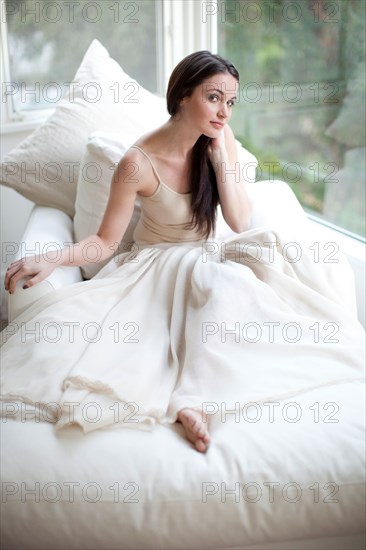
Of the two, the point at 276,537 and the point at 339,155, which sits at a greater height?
the point at 339,155

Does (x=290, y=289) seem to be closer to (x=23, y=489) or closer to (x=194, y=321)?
(x=194, y=321)

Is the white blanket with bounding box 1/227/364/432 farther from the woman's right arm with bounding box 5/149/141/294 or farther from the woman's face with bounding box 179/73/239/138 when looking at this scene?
the woman's face with bounding box 179/73/239/138

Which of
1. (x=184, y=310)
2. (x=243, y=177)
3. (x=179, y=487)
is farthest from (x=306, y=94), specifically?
(x=179, y=487)

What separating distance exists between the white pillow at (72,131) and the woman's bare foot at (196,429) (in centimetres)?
109

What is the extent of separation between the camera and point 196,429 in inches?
56.6

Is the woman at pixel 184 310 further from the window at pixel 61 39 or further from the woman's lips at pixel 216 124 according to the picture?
the window at pixel 61 39

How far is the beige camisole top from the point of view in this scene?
6.40 ft

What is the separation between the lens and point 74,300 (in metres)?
1.77

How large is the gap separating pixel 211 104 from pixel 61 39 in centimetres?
134

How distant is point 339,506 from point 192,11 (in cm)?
231

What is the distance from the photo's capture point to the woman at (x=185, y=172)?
181 cm

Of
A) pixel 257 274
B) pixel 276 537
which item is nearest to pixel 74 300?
pixel 257 274

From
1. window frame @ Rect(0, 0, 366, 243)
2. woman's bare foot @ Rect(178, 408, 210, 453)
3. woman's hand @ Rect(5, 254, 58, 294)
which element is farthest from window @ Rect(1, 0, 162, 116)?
woman's bare foot @ Rect(178, 408, 210, 453)

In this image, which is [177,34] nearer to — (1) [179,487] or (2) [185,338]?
(2) [185,338]
